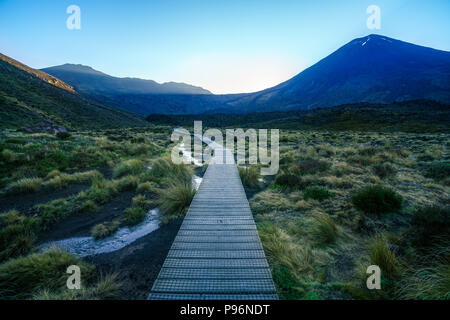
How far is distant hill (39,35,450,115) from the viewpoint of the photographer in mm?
116906

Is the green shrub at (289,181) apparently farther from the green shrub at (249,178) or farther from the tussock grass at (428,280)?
the tussock grass at (428,280)

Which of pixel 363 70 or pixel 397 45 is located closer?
pixel 363 70

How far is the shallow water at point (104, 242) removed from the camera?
392 cm

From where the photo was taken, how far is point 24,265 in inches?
116

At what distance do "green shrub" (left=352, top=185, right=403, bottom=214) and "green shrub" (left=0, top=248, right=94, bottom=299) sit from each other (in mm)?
6174

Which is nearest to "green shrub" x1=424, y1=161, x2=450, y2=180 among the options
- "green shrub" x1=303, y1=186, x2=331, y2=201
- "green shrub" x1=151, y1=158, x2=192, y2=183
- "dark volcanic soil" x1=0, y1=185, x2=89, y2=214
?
"green shrub" x1=303, y1=186, x2=331, y2=201

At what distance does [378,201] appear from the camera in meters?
5.11

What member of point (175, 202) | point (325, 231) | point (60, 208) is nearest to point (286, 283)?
point (325, 231)

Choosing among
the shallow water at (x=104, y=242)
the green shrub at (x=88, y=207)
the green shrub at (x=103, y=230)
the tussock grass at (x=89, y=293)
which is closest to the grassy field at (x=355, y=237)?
the tussock grass at (x=89, y=293)

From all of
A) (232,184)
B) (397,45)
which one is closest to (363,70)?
(397,45)

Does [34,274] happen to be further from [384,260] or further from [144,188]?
[384,260]

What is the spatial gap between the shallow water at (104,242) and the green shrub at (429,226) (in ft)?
17.5
